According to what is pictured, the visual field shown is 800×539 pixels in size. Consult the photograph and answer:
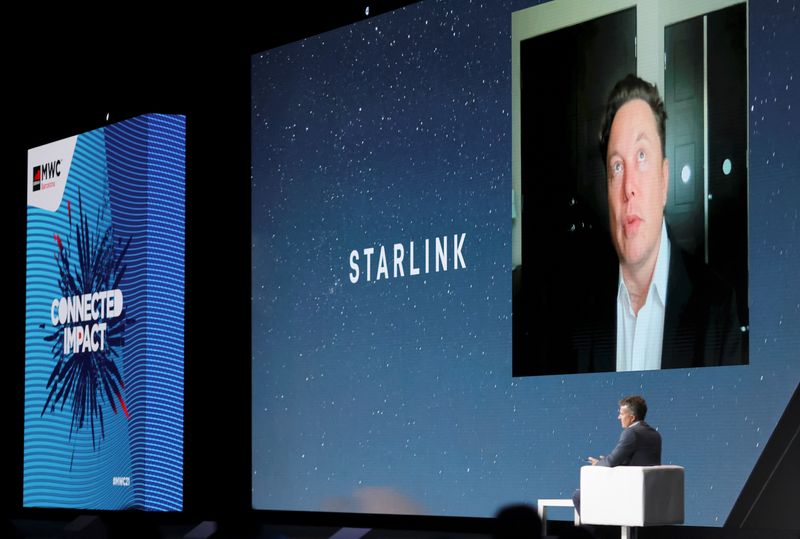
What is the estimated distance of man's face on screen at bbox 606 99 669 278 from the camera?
5973 millimetres

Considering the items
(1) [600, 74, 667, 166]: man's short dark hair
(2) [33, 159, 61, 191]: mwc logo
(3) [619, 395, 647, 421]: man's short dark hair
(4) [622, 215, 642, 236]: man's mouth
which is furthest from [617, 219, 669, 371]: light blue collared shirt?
(2) [33, 159, 61, 191]: mwc logo

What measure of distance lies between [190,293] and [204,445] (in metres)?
1.04

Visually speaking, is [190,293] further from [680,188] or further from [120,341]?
[680,188]

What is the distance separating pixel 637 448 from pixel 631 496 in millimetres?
289

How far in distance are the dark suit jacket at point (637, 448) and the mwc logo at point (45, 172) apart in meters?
5.73

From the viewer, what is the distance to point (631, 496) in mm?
4996

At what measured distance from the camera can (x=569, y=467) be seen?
6277 millimetres

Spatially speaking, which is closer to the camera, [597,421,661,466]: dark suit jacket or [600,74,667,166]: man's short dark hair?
[597,421,661,466]: dark suit jacket

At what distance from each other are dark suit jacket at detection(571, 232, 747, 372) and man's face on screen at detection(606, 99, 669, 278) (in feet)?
0.47

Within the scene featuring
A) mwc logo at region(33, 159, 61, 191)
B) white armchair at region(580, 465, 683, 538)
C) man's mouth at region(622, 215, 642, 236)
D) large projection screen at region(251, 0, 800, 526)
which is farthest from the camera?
mwc logo at region(33, 159, 61, 191)

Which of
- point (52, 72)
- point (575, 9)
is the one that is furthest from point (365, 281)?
point (52, 72)

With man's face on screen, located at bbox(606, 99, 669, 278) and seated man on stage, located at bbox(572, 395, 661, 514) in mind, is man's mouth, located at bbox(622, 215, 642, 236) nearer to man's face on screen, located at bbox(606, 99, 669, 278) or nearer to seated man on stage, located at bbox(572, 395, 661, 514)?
man's face on screen, located at bbox(606, 99, 669, 278)

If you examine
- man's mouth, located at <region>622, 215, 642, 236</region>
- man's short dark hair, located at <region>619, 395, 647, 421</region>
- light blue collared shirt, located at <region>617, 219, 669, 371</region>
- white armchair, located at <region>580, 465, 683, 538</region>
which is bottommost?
white armchair, located at <region>580, 465, 683, 538</region>

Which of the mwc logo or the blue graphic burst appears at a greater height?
the mwc logo
